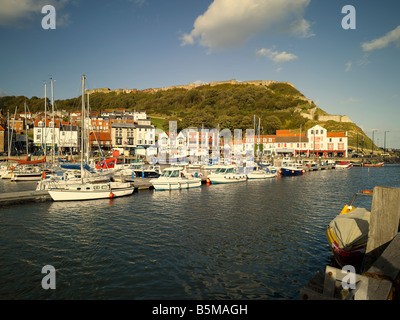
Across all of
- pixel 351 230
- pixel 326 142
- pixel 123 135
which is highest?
pixel 123 135

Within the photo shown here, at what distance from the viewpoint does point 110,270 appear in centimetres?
1377

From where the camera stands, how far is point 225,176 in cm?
4634

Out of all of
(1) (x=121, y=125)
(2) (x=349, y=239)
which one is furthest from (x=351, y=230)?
(1) (x=121, y=125)

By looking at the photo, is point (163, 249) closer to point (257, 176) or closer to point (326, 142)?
point (257, 176)

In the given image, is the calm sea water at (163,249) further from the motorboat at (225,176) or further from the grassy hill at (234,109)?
the grassy hill at (234,109)

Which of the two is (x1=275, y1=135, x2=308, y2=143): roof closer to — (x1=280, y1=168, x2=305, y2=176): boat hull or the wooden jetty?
(x1=280, y1=168, x2=305, y2=176): boat hull

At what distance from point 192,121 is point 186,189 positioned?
73.4 m

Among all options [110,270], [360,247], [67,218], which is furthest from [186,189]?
[360,247]

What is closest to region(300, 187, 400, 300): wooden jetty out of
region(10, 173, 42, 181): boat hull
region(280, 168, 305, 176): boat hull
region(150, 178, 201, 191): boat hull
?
region(150, 178, 201, 191): boat hull

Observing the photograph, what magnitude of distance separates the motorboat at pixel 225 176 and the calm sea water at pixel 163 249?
15682mm

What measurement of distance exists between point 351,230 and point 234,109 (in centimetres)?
13153

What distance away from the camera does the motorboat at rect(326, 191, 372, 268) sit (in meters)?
12.6
